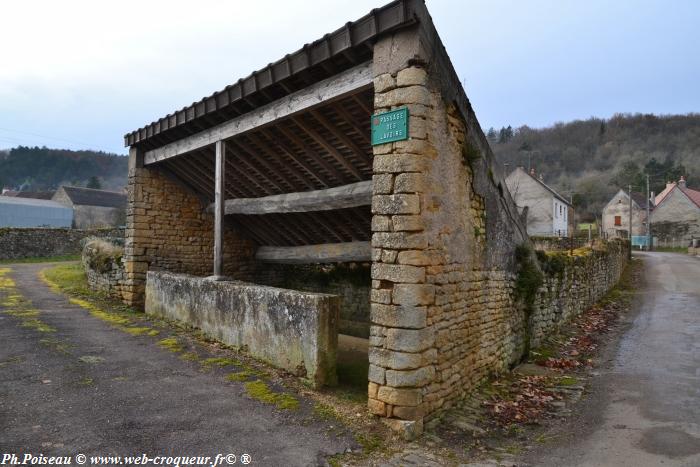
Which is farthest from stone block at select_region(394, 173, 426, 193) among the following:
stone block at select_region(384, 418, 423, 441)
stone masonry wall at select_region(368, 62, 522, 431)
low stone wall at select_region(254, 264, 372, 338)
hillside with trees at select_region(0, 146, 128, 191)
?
hillside with trees at select_region(0, 146, 128, 191)

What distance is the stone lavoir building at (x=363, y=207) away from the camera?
13.5ft

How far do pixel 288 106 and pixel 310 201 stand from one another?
5.22 feet

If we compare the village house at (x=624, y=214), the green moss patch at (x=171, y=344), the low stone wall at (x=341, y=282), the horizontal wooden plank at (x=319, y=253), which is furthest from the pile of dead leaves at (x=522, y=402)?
the village house at (x=624, y=214)

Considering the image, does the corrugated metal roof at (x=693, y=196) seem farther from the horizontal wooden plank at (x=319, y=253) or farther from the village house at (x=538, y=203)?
the horizontal wooden plank at (x=319, y=253)

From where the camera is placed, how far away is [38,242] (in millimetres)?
20219

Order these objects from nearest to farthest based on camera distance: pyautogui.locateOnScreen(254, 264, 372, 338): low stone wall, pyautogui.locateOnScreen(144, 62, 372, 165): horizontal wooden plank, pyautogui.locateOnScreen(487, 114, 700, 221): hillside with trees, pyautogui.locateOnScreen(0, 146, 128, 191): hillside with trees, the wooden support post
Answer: pyautogui.locateOnScreen(144, 62, 372, 165): horizontal wooden plank
the wooden support post
pyautogui.locateOnScreen(254, 264, 372, 338): low stone wall
pyautogui.locateOnScreen(487, 114, 700, 221): hillside with trees
pyautogui.locateOnScreen(0, 146, 128, 191): hillside with trees

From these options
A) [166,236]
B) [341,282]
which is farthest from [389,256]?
[166,236]

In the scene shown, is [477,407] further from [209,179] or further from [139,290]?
[139,290]

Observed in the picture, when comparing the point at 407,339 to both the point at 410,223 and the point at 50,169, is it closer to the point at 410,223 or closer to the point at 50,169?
the point at 410,223

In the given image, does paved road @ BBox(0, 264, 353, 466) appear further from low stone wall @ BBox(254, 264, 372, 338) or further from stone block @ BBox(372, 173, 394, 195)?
low stone wall @ BBox(254, 264, 372, 338)

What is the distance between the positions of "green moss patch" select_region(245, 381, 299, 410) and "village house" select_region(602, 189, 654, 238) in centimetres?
4562

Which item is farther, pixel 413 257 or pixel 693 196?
pixel 693 196

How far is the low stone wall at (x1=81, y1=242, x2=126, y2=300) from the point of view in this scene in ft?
31.1

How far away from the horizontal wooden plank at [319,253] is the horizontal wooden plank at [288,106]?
2461 mm
